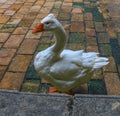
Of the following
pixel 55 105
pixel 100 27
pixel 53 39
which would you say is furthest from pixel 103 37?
pixel 55 105

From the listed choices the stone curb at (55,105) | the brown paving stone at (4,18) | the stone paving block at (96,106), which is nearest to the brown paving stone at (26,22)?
the brown paving stone at (4,18)

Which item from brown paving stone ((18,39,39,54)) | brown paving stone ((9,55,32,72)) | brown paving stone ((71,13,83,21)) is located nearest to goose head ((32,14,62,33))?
brown paving stone ((9,55,32,72))

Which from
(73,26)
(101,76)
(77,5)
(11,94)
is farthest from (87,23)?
(11,94)

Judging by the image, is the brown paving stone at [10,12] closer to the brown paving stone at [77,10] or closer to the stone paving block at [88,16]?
the brown paving stone at [77,10]

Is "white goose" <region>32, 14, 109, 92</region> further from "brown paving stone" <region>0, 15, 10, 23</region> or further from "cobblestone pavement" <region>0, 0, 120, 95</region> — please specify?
"brown paving stone" <region>0, 15, 10, 23</region>

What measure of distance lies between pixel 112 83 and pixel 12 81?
3.55 feet

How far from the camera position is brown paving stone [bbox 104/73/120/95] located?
265 centimetres

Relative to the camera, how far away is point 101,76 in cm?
290

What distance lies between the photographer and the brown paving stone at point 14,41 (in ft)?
11.6

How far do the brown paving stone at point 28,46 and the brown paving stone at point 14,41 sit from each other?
3.2 inches

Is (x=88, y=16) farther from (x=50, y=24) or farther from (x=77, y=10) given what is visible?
(x=50, y=24)

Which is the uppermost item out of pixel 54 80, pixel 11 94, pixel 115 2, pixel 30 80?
pixel 11 94

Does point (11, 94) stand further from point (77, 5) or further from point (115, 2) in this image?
point (115, 2)

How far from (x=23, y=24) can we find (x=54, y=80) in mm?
1982
